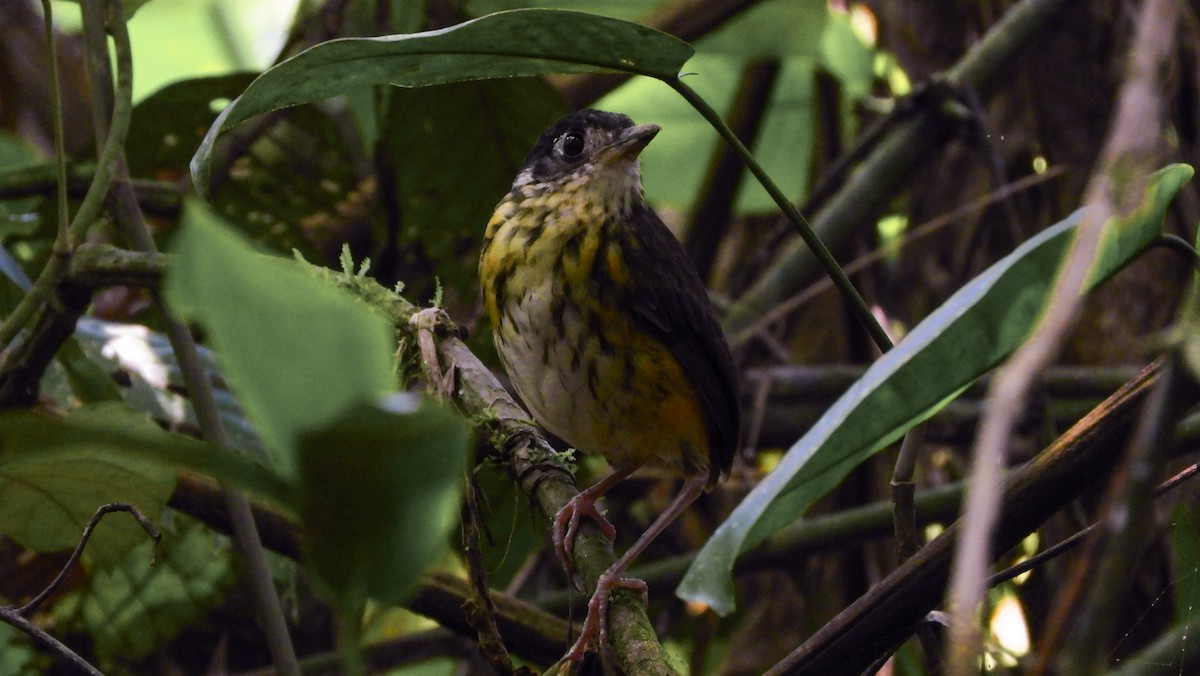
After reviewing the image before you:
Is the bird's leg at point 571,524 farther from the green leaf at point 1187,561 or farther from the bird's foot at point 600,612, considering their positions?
the green leaf at point 1187,561

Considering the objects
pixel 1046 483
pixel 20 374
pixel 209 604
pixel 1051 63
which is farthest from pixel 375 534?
pixel 1051 63

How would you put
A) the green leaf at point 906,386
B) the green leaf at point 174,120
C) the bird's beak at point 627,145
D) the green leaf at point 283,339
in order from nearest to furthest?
the green leaf at point 283,339
the green leaf at point 906,386
the bird's beak at point 627,145
the green leaf at point 174,120

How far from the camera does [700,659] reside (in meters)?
3.24

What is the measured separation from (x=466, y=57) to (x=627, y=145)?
113 cm

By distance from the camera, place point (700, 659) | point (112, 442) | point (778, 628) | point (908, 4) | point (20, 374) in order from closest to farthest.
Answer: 1. point (112, 442)
2. point (20, 374)
3. point (700, 659)
4. point (778, 628)
5. point (908, 4)

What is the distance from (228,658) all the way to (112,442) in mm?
2670

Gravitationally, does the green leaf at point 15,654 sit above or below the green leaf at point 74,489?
below

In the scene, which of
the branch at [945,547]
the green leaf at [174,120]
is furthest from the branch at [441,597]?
the green leaf at [174,120]

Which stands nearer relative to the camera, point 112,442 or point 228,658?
point 112,442

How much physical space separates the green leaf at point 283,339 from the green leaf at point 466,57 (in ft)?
2.19

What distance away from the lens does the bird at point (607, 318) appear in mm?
2303

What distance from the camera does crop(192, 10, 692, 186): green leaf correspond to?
46.7 inches

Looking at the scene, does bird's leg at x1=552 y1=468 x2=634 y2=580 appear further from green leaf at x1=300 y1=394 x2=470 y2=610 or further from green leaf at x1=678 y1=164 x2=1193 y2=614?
green leaf at x1=300 y1=394 x2=470 y2=610

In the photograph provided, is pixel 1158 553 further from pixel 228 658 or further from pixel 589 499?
pixel 228 658
